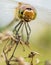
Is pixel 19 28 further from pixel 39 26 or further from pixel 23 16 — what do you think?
pixel 39 26

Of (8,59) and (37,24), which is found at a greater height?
(37,24)

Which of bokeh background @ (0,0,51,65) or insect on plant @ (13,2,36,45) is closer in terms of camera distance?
insect on plant @ (13,2,36,45)

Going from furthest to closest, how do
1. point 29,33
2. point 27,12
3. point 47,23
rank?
point 47,23 < point 29,33 < point 27,12

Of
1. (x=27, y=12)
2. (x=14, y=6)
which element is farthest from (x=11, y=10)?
(x=27, y=12)

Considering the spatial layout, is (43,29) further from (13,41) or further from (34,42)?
(13,41)

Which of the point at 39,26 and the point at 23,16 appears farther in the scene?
the point at 39,26

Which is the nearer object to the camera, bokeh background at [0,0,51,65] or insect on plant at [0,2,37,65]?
insect on plant at [0,2,37,65]

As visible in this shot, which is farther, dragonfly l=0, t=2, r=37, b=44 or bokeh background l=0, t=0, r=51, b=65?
bokeh background l=0, t=0, r=51, b=65

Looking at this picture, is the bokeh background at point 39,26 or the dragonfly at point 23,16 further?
the bokeh background at point 39,26

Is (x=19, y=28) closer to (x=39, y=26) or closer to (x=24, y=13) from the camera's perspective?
(x=24, y=13)

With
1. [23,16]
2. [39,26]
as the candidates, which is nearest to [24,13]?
[23,16]

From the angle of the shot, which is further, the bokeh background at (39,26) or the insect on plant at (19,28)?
the bokeh background at (39,26)
